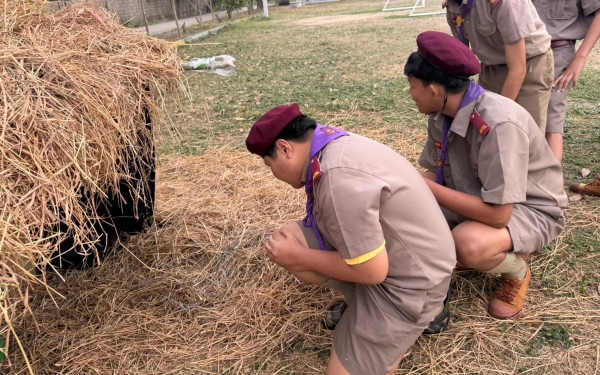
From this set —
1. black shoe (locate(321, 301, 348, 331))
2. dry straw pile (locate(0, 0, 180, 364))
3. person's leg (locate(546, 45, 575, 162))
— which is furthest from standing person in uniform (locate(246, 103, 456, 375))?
person's leg (locate(546, 45, 575, 162))

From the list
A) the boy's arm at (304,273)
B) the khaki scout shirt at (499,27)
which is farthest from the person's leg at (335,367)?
the khaki scout shirt at (499,27)

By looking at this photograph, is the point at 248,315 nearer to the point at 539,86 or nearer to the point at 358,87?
the point at 539,86

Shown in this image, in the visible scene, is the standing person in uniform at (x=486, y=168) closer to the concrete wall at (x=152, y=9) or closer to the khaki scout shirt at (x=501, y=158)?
the khaki scout shirt at (x=501, y=158)

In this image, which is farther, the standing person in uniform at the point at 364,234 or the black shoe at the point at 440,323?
the black shoe at the point at 440,323

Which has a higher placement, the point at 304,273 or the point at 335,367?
the point at 304,273

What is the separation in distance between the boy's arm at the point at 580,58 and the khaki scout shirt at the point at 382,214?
1909mm

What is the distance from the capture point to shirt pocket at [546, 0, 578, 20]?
3176 millimetres

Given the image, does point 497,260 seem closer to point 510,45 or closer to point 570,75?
point 510,45

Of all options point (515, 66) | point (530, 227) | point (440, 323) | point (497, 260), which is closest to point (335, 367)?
point (440, 323)

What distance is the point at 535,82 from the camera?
9.62 feet

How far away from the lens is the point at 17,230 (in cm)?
140

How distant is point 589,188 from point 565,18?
112cm

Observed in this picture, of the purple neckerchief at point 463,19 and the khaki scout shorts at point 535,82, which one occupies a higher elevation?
the purple neckerchief at point 463,19

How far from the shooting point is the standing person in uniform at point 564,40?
3.14 metres
